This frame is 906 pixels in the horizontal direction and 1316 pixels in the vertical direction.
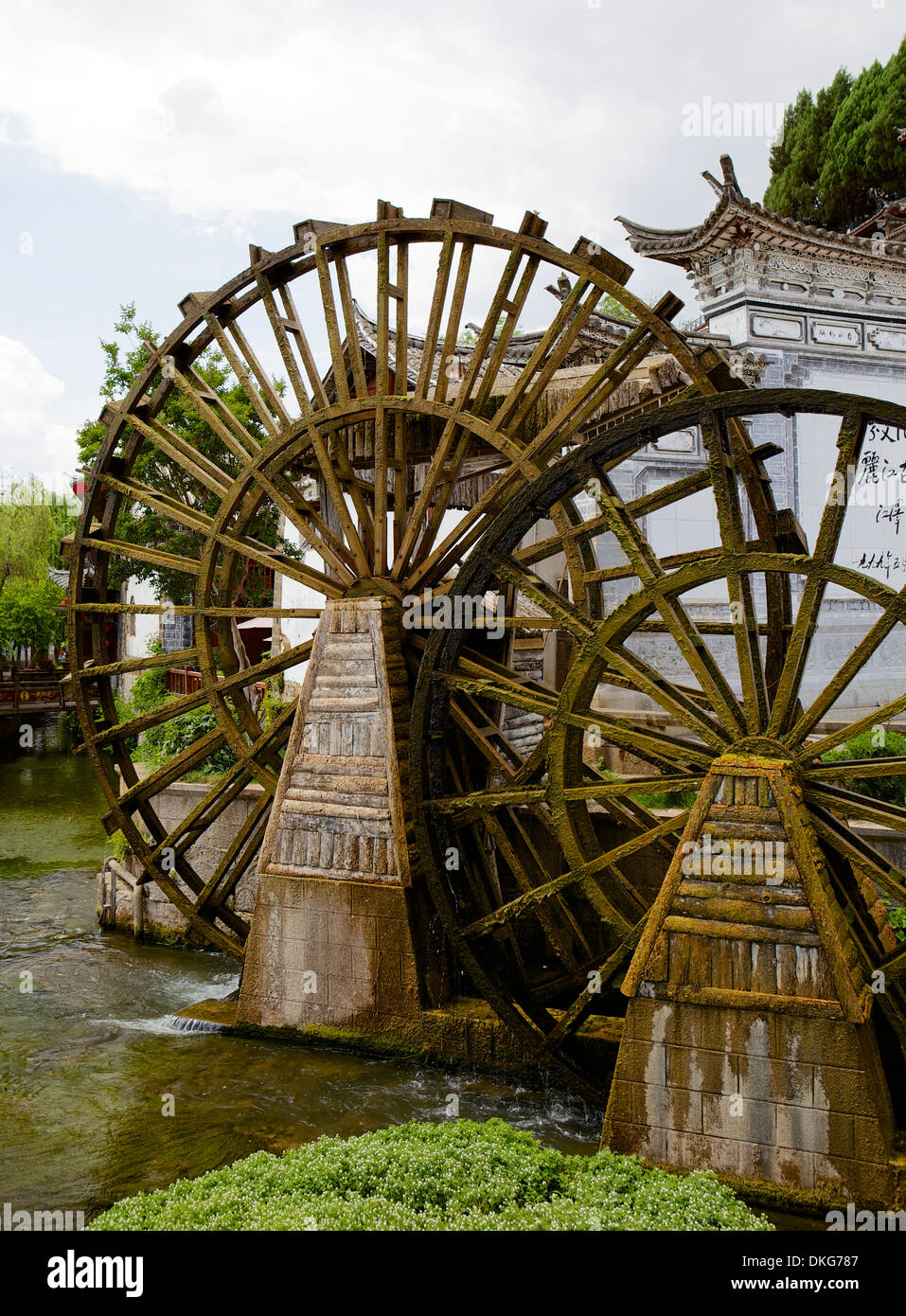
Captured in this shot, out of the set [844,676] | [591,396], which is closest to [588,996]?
[844,676]

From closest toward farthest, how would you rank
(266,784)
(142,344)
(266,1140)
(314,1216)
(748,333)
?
1. (314,1216)
2. (266,1140)
3. (266,784)
4. (748,333)
5. (142,344)

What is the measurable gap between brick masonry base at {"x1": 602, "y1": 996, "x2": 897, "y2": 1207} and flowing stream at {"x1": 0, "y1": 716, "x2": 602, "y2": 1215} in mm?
1254

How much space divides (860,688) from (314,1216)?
38.6ft

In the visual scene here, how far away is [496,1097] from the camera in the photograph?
6.83 m

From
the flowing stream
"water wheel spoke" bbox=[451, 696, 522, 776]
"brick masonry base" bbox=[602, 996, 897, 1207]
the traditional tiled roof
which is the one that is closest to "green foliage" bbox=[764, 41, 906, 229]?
the traditional tiled roof

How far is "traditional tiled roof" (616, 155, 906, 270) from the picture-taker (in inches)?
527

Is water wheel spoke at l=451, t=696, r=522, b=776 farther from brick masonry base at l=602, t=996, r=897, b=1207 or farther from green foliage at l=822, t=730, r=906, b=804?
brick masonry base at l=602, t=996, r=897, b=1207

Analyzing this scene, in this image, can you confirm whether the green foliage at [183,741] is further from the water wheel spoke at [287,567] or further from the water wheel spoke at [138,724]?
the water wheel spoke at [287,567]

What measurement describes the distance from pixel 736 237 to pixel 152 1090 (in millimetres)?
12101

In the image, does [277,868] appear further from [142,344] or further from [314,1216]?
[142,344]

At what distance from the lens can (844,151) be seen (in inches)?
887

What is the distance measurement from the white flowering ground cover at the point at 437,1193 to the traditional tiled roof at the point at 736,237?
11.9 meters

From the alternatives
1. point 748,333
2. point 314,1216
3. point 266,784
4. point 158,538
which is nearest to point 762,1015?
point 314,1216
